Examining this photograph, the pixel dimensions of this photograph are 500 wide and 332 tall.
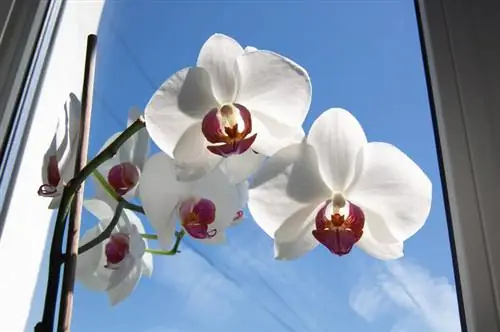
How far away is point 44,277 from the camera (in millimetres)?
1040

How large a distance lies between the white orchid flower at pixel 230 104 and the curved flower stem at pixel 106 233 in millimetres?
87

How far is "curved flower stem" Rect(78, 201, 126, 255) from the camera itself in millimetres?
681

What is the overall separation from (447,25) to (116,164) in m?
0.47

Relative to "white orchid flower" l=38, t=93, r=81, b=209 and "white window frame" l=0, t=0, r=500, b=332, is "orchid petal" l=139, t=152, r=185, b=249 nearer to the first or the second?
"white orchid flower" l=38, t=93, r=81, b=209

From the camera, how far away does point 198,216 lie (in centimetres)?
66

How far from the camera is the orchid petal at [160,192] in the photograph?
0.68 m

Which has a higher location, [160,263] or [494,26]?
[494,26]

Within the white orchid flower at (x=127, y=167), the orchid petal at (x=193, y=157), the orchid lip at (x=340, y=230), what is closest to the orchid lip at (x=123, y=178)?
the white orchid flower at (x=127, y=167)

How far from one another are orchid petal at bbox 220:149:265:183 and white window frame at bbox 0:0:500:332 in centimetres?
26

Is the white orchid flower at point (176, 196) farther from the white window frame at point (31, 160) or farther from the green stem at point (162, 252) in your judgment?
the white window frame at point (31, 160)

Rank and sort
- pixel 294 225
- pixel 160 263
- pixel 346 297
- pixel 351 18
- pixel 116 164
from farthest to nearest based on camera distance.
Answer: pixel 351 18 < pixel 160 263 < pixel 346 297 < pixel 116 164 < pixel 294 225

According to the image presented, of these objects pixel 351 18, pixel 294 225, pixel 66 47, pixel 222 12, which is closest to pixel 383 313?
pixel 294 225

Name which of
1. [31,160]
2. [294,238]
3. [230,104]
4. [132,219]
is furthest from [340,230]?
[31,160]

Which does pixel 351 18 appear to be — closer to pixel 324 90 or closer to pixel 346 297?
pixel 324 90
